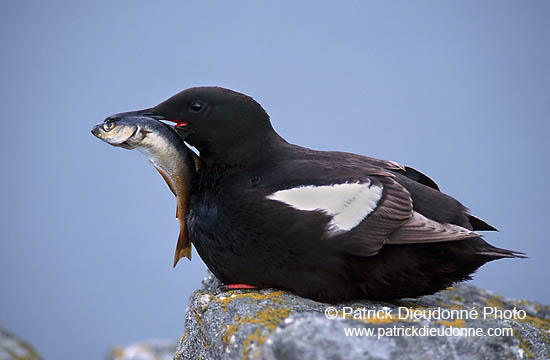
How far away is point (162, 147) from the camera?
12.1 feet

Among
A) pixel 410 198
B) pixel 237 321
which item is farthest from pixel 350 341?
pixel 410 198

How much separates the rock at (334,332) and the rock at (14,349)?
7.18 feet

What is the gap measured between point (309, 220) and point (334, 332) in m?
0.91

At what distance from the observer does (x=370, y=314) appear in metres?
2.86

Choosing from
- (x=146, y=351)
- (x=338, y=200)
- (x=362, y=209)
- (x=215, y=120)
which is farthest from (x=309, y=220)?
(x=146, y=351)

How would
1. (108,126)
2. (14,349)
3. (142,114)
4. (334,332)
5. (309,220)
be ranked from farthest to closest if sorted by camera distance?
1. (14,349)
2. (142,114)
3. (108,126)
4. (309,220)
5. (334,332)

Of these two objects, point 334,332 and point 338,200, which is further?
point 338,200

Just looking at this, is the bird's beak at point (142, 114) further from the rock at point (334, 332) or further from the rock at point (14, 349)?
the rock at point (14, 349)

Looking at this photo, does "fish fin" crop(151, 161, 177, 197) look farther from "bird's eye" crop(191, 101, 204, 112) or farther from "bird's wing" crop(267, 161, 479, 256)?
"bird's wing" crop(267, 161, 479, 256)

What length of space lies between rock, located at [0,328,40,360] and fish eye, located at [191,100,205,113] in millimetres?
3004

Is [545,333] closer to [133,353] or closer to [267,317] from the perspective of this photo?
[267,317]

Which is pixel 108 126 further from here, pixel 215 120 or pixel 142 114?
pixel 215 120

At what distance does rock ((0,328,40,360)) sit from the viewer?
188 inches

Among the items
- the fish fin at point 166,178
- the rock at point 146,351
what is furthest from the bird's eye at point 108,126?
the rock at point 146,351
